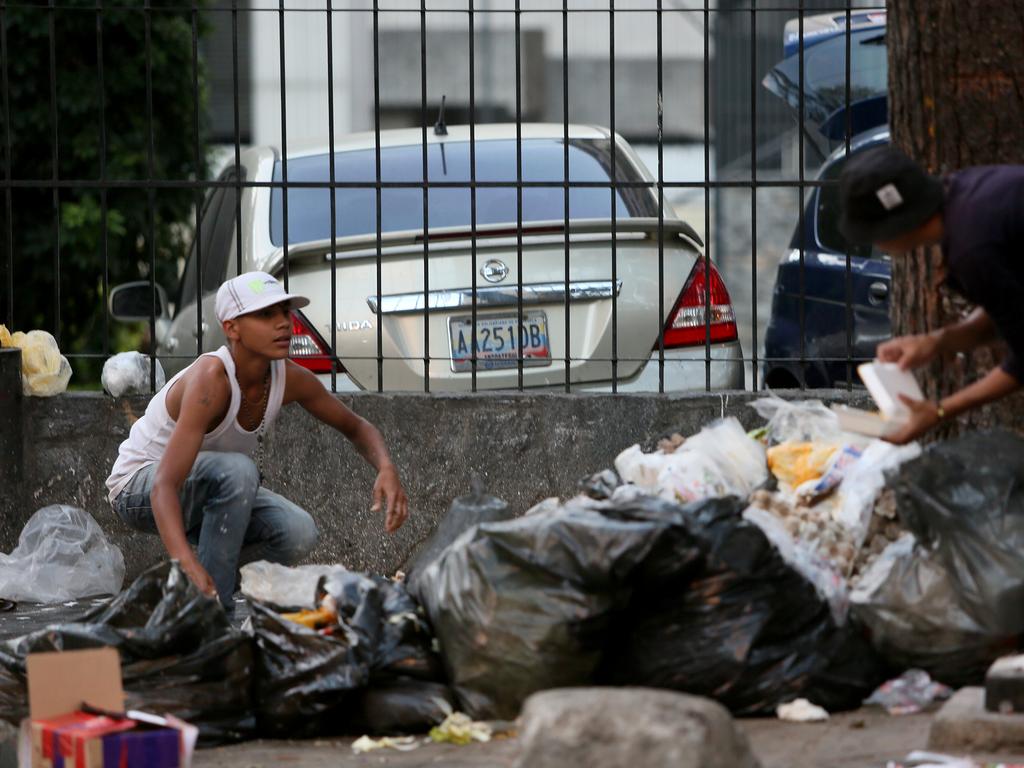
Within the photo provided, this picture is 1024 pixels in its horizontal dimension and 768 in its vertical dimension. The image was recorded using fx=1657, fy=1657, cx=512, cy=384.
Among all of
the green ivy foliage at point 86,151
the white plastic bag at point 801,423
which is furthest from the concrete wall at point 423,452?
the green ivy foliage at point 86,151

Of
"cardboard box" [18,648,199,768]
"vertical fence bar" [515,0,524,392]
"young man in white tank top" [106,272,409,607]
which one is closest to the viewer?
"cardboard box" [18,648,199,768]

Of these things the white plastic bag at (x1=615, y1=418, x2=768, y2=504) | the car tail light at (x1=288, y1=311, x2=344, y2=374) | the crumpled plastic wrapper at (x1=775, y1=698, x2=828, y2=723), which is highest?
the car tail light at (x1=288, y1=311, x2=344, y2=374)

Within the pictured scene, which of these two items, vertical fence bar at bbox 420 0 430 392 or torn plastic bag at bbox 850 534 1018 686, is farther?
vertical fence bar at bbox 420 0 430 392

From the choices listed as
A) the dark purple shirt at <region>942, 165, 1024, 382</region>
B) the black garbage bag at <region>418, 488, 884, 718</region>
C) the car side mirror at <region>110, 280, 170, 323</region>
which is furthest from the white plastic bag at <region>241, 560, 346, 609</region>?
the car side mirror at <region>110, 280, 170, 323</region>

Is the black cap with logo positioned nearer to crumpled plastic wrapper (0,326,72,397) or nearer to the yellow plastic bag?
the yellow plastic bag

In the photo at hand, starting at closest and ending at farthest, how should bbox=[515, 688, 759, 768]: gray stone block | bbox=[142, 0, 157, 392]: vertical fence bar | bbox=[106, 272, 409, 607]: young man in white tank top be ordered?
bbox=[515, 688, 759, 768]: gray stone block < bbox=[106, 272, 409, 607]: young man in white tank top < bbox=[142, 0, 157, 392]: vertical fence bar

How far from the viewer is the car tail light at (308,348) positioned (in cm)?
648

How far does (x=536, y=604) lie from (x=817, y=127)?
160 inches

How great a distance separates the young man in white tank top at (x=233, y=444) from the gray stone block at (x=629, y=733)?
2163 mm

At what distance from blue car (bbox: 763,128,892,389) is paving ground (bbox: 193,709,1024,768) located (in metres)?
2.58

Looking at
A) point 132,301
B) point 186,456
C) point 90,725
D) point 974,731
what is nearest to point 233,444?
point 186,456

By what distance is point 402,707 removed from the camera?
14.3ft

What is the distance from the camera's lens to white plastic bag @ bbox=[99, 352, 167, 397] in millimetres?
6629

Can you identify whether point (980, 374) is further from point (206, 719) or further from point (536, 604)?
point (206, 719)
